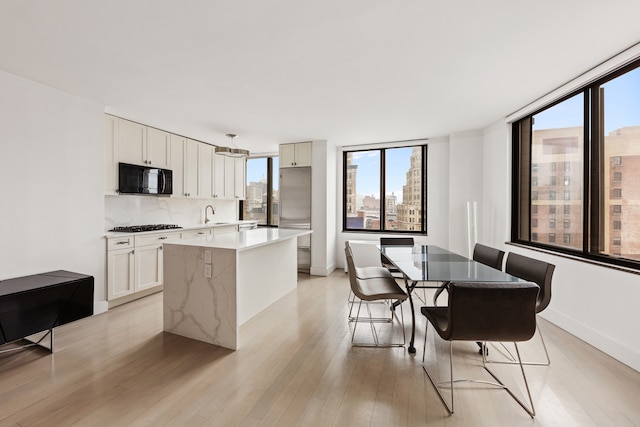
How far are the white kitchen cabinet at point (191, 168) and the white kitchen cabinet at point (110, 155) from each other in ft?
3.88

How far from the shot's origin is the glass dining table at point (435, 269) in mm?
2082

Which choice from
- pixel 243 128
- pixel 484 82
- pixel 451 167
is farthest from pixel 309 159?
pixel 484 82

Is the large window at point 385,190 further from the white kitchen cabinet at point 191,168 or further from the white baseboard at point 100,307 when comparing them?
the white baseboard at point 100,307

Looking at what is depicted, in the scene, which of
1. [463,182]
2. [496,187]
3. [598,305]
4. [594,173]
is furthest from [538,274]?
[463,182]

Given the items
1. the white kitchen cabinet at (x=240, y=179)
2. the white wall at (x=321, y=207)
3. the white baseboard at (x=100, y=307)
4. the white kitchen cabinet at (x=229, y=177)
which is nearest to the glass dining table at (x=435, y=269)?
the white wall at (x=321, y=207)

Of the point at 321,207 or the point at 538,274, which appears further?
the point at 321,207

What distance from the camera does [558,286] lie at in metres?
3.01

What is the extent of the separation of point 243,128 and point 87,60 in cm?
219

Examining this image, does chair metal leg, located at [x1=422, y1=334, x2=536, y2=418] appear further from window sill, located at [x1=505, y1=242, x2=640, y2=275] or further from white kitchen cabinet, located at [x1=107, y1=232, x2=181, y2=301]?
white kitchen cabinet, located at [x1=107, y1=232, x2=181, y2=301]

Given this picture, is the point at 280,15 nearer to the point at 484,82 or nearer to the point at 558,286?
the point at 484,82

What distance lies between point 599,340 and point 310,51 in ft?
12.1

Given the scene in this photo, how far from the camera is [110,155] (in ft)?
11.9

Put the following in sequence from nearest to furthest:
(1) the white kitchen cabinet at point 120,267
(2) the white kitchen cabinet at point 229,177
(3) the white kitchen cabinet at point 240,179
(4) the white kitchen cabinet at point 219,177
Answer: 1. (1) the white kitchen cabinet at point 120,267
2. (4) the white kitchen cabinet at point 219,177
3. (2) the white kitchen cabinet at point 229,177
4. (3) the white kitchen cabinet at point 240,179

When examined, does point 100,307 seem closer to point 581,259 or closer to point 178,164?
point 178,164
